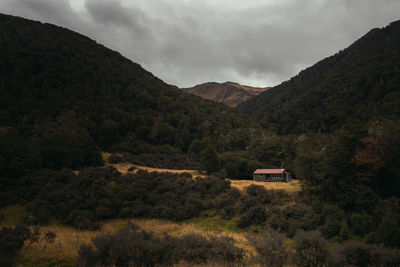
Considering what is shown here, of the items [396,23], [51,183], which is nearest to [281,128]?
[396,23]

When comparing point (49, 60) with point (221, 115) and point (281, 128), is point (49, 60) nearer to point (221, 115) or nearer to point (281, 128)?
point (221, 115)

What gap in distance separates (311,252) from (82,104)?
7069 centimetres

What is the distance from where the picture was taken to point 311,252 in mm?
10852

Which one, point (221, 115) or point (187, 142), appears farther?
point (221, 115)

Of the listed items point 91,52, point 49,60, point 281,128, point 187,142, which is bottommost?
point 187,142

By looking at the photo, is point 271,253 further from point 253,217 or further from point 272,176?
point 272,176

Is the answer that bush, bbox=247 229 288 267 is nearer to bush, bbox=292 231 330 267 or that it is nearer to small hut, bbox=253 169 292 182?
bush, bbox=292 231 330 267

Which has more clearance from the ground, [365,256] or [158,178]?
[365,256]

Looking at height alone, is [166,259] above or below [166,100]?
below

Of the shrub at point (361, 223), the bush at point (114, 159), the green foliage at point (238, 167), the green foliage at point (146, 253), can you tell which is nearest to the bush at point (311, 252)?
the green foliage at point (146, 253)

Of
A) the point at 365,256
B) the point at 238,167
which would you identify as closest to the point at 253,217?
the point at 365,256

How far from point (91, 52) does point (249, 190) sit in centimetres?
9958

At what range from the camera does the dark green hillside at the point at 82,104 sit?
5162cm

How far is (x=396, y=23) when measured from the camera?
477 feet
